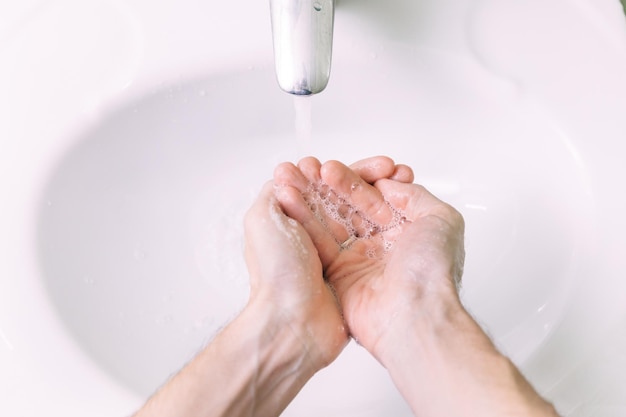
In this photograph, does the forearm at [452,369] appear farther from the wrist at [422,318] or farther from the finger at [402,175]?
the finger at [402,175]

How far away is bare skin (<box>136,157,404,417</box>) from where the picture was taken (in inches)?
23.0

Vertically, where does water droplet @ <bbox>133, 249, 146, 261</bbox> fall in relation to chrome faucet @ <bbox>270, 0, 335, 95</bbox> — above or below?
below

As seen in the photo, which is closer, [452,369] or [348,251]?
[452,369]

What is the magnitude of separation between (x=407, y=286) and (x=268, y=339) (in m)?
0.13

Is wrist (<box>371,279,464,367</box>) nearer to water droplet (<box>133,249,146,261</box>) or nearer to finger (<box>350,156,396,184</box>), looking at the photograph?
finger (<box>350,156,396,184</box>)

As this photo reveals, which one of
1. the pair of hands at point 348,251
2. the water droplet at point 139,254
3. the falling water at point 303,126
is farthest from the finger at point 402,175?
the water droplet at point 139,254

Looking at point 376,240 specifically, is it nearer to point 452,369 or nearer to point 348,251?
point 348,251

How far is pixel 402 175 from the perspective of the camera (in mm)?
719

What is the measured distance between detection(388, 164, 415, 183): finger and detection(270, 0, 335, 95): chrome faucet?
0.15m

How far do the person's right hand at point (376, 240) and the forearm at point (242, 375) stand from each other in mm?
76

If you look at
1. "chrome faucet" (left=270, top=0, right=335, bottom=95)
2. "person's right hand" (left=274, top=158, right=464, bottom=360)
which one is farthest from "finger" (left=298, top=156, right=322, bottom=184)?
"chrome faucet" (left=270, top=0, right=335, bottom=95)

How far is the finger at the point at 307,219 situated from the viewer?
678 mm

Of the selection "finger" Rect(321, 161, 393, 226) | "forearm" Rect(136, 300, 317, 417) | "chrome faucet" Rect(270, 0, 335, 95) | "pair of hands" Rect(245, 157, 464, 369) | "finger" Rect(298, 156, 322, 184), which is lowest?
"forearm" Rect(136, 300, 317, 417)

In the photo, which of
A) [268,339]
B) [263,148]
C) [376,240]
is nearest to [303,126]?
[263,148]
